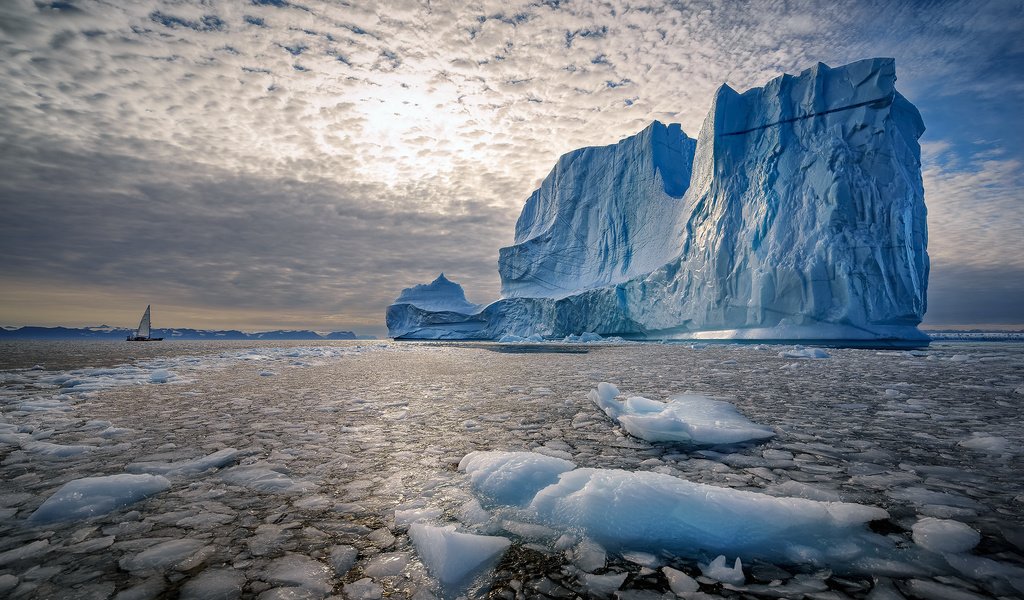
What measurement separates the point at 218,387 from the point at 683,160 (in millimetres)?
41945

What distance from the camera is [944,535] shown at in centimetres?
158

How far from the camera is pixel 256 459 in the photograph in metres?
2.70

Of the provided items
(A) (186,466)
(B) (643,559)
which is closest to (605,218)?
(A) (186,466)

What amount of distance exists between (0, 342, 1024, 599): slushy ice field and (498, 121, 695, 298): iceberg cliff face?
→ 3109 centimetres

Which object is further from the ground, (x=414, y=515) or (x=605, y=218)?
(x=605, y=218)

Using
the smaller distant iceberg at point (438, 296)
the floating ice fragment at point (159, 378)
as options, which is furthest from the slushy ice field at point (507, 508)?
the smaller distant iceberg at point (438, 296)

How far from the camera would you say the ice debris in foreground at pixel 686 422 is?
10.2ft

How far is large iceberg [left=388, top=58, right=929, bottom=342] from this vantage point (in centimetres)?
2247

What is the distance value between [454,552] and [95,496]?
6.10 feet

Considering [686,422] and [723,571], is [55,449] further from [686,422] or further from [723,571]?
[686,422]

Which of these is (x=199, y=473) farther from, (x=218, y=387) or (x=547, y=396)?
(x=218, y=387)

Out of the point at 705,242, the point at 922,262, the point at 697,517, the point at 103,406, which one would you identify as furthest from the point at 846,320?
the point at 103,406

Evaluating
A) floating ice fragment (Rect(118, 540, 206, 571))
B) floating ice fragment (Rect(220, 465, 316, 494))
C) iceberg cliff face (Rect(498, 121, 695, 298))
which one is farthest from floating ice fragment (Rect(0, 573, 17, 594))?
iceberg cliff face (Rect(498, 121, 695, 298))

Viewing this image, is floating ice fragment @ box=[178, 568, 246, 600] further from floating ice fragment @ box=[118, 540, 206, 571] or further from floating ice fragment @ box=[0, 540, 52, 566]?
floating ice fragment @ box=[0, 540, 52, 566]
